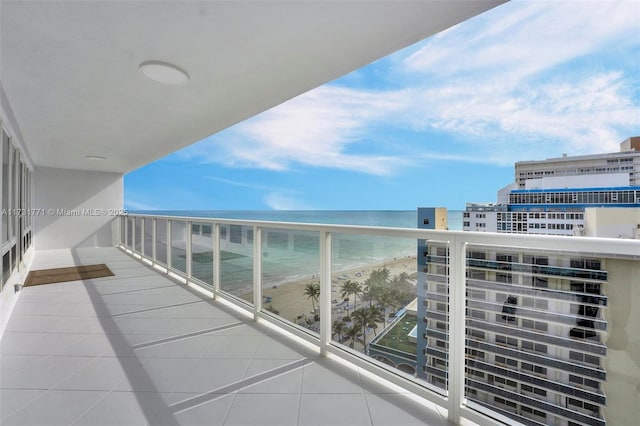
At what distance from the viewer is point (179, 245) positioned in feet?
14.8

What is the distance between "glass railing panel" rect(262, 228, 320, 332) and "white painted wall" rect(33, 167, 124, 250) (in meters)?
8.49

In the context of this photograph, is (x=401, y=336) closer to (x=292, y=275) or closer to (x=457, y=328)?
(x=457, y=328)

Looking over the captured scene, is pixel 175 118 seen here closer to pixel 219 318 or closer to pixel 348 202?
pixel 219 318

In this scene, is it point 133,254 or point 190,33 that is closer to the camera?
point 190,33

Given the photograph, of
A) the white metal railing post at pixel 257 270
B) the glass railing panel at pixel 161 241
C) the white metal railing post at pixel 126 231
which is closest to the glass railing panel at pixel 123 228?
the white metal railing post at pixel 126 231

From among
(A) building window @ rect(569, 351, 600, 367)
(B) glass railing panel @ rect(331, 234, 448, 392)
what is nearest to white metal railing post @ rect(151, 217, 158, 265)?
(B) glass railing panel @ rect(331, 234, 448, 392)

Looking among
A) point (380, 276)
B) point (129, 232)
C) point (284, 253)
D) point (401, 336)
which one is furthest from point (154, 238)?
point (401, 336)

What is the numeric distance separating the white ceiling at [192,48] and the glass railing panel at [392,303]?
156cm

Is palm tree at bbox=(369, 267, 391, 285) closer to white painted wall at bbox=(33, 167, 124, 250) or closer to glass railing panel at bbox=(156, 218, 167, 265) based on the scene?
glass railing panel at bbox=(156, 218, 167, 265)

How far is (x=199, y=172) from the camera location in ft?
156

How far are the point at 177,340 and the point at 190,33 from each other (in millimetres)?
2530

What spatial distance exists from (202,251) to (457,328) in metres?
3.40

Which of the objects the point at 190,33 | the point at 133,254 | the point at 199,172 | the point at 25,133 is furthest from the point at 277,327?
the point at 199,172

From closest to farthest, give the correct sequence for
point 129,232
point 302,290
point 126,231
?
point 302,290 < point 129,232 < point 126,231
